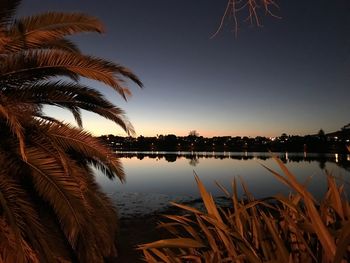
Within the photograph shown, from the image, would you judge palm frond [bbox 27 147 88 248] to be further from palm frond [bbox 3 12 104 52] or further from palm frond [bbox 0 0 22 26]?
palm frond [bbox 0 0 22 26]

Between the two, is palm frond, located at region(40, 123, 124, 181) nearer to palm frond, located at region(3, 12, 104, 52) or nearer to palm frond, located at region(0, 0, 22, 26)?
palm frond, located at region(3, 12, 104, 52)

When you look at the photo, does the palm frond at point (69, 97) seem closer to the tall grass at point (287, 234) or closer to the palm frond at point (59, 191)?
the palm frond at point (59, 191)

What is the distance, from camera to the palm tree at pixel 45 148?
573 cm

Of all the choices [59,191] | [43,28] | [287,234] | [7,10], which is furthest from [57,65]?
[287,234]

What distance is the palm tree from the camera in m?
5.73

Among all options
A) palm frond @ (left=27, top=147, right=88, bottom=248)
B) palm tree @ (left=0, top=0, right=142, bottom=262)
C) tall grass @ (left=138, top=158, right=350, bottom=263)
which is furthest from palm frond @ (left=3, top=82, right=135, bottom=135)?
tall grass @ (left=138, top=158, right=350, bottom=263)

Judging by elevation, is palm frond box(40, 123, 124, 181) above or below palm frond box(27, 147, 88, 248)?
above

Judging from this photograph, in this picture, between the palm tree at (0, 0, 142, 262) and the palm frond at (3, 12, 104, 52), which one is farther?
the palm frond at (3, 12, 104, 52)

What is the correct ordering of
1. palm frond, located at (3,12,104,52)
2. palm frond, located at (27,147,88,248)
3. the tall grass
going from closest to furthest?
the tall grass < palm frond, located at (27,147,88,248) < palm frond, located at (3,12,104,52)

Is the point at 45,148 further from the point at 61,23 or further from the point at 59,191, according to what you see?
the point at 61,23

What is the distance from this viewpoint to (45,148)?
20.4ft

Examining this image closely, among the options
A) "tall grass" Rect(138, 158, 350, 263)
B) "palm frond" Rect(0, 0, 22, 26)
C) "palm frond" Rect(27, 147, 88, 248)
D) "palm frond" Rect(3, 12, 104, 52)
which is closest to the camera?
"tall grass" Rect(138, 158, 350, 263)

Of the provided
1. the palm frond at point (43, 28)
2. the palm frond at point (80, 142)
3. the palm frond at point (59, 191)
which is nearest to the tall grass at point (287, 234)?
the palm frond at point (59, 191)

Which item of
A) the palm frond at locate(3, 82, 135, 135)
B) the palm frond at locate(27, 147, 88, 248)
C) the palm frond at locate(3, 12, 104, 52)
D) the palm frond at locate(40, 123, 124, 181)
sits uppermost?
the palm frond at locate(3, 12, 104, 52)
